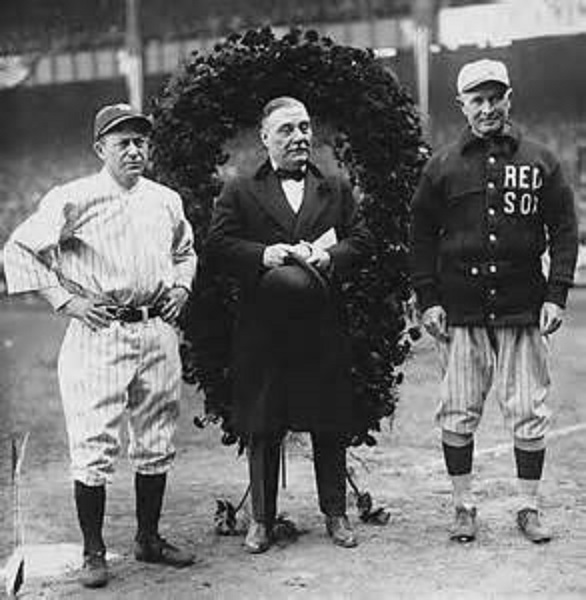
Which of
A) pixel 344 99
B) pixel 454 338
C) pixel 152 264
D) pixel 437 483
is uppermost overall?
pixel 344 99

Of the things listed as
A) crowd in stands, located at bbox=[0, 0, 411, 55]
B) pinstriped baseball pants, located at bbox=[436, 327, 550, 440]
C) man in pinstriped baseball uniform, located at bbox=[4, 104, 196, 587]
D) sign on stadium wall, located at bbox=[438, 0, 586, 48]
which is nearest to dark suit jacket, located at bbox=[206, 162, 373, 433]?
man in pinstriped baseball uniform, located at bbox=[4, 104, 196, 587]

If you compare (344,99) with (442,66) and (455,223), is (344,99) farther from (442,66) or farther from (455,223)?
(442,66)

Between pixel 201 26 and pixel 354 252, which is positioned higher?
pixel 201 26

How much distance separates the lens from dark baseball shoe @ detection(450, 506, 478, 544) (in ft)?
15.4

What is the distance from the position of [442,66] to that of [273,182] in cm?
400

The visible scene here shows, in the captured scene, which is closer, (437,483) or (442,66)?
(437,483)

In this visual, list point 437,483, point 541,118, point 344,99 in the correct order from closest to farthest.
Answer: point 344,99 → point 437,483 → point 541,118

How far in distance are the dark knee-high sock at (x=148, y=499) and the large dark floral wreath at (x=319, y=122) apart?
0.54 m

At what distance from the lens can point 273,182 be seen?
4.58m

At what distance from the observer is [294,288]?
14.5ft

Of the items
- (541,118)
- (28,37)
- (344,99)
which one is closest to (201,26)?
(28,37)

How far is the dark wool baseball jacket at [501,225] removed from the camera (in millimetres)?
4574

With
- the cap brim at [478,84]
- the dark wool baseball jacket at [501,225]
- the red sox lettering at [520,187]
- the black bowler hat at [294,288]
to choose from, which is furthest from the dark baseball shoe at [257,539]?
the cap brim at [478,84]

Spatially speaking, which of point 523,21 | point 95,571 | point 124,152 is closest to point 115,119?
point 124,152
